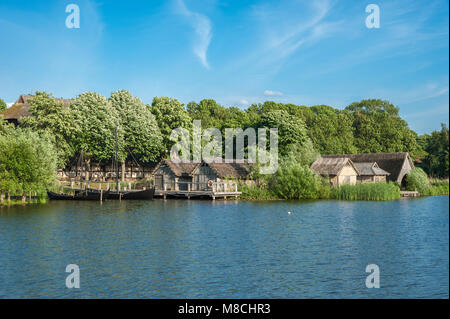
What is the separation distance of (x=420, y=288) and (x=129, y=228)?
2224 cm

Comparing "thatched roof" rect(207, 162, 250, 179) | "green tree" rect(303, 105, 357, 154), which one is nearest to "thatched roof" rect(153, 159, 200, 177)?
"thatched roof" rect(207, 162, 250, 179)

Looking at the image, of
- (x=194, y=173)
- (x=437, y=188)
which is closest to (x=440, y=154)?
(x=437, y=188)

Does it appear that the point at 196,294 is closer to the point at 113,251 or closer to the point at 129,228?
the point at 113,251

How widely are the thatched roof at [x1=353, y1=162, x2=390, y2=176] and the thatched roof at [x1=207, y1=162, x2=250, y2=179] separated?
18473 mm

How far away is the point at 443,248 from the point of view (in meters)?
26.6

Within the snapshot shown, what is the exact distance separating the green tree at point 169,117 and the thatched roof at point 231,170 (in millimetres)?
18334

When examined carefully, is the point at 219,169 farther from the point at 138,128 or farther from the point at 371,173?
the point at 371,173

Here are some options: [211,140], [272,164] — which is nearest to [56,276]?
[272,164]

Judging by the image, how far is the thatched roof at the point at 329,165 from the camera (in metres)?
64.4

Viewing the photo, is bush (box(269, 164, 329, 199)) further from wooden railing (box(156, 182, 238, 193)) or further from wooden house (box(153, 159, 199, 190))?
wooden house (box(153, 159, 199, 190))

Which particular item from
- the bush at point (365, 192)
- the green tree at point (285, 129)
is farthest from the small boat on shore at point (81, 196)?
the bush at point (365, 192)

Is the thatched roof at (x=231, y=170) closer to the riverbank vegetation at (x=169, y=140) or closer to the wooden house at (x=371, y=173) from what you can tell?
the riverbank vegetation at (x=169, y=140)

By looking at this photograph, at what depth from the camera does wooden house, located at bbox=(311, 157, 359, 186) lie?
64.5 m

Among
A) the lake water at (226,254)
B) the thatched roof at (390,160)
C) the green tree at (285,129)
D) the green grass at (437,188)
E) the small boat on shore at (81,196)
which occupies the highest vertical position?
the green tree at (285,129)
